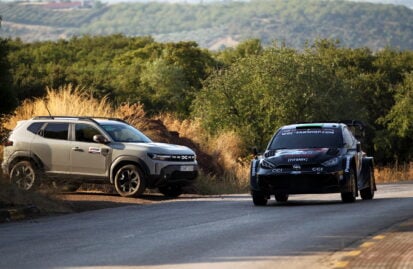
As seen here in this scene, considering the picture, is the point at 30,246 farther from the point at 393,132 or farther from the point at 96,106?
the point at 393,132

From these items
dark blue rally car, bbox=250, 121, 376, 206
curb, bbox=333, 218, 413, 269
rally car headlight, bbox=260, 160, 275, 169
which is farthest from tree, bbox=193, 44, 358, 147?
curb, bbox=333, 218, 413, 269

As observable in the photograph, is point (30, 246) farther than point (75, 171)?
No

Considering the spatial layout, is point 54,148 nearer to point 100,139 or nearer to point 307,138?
point 100,139

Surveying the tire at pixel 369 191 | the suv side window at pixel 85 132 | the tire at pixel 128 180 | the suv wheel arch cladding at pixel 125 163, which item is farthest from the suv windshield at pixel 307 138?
the suv side window at pixel 85 132

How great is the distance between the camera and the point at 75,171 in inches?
1073

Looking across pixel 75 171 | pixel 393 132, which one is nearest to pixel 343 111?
pixel 393 132

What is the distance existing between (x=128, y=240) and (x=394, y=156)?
6134cm

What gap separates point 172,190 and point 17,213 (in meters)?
7.90

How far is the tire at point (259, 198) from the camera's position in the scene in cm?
2348

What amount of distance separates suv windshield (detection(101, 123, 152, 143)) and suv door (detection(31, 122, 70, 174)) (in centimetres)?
99

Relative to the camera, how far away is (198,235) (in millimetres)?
16641

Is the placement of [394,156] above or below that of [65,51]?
below

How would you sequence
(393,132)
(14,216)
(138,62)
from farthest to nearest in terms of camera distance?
1. (138,62)
2. (393,132)
3. (14,216)

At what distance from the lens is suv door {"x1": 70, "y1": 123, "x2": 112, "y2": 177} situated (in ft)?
88.6
